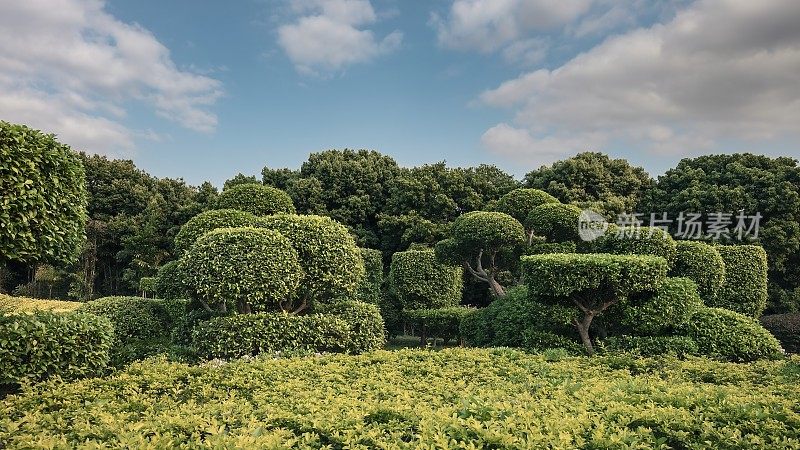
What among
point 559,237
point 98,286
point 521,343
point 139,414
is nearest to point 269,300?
point 139,414

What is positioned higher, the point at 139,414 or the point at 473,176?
the point at 473,176

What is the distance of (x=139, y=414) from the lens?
4188 mm

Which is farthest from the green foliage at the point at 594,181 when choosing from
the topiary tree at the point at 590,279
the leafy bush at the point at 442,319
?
the topiary tree at the point at 590,279

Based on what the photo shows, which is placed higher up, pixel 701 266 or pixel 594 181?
pixel 594 181

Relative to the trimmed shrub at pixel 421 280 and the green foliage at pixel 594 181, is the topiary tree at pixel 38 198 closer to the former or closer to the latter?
the trimmed shrub at pixel 421 280

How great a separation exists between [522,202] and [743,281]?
636 centimetres

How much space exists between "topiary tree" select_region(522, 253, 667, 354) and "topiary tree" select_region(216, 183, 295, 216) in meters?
5.46

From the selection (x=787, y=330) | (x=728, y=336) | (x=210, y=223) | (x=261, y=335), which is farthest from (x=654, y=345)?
(x=787, y=330)

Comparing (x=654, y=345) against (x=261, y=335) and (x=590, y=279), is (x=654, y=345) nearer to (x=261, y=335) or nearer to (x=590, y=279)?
(x=590, y=279)

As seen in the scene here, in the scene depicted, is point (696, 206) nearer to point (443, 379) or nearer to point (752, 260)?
point (752, 260)

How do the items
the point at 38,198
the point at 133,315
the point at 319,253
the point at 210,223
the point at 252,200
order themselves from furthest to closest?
the point at 252,200 < the point at 210,223 < the point at 133,315 < the point at 319,253 < the point at 38,198

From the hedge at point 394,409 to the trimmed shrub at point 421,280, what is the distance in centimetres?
1023

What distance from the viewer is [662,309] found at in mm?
9164

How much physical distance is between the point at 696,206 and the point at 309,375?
71.5 ft
